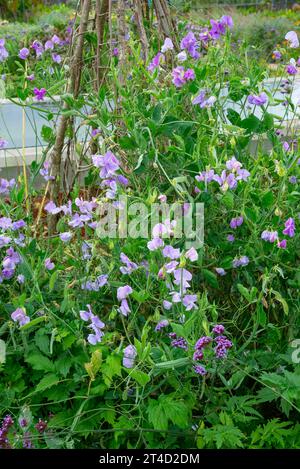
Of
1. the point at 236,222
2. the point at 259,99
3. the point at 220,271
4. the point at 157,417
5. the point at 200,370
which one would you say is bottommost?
the point at 157,417

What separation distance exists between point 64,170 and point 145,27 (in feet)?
1.97

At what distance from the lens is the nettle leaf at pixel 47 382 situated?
183 cm

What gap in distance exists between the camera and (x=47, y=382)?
1843mm

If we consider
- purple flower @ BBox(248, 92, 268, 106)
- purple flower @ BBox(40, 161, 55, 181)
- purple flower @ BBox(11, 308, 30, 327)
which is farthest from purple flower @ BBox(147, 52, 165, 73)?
purple flower @ BBox(11, 308, 30, 327)

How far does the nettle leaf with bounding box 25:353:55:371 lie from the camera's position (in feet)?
6.15

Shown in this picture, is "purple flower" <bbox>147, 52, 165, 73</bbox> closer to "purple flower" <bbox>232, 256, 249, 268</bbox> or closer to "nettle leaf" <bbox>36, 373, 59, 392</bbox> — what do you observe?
"purple flower" <bbox>232, 256, 249, 268</bbox>

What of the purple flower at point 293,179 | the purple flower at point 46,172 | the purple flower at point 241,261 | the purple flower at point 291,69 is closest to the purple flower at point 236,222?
the purple flower at point 241,261

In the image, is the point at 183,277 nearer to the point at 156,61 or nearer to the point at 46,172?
the point at 156,61

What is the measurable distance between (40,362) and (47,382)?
65 millimetres

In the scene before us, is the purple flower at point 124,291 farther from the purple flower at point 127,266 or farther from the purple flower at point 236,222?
the purple flower at point 236,222

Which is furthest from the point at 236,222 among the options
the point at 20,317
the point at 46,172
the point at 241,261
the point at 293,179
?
the point at 46,172

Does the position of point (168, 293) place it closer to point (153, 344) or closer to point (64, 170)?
point (153, 344)

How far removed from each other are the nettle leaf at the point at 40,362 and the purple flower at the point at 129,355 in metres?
0.30

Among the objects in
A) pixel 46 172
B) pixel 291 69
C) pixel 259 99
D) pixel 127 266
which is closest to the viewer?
pixel 127 266
